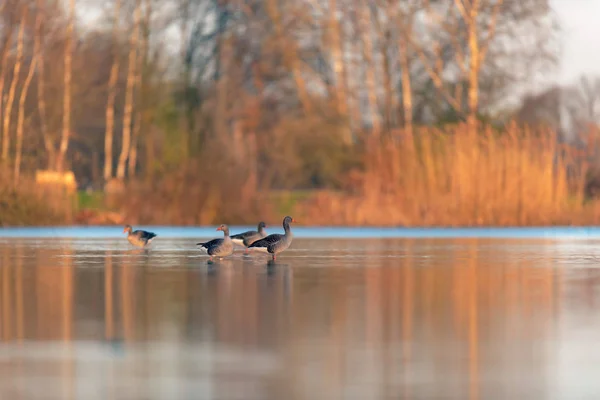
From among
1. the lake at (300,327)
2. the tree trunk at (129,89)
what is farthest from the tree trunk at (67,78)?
the lake at (300,327)

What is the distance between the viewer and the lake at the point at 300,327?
27.7ft

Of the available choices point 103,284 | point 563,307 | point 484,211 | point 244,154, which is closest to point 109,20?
point 244,154

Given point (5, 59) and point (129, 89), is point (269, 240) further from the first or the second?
point (129, 89)

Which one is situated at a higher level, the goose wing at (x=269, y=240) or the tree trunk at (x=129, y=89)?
the tree trunk at (x=129, y=89)

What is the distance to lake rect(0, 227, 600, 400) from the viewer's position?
8430mm

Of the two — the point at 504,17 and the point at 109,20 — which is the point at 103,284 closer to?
the point at 504,17

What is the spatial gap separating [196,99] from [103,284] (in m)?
33.8

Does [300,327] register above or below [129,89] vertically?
below

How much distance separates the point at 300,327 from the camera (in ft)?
37.9

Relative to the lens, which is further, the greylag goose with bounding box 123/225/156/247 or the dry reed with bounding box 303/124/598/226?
the dry reed with bounding box 303/124/598/226

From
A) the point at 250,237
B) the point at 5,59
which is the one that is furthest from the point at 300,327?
the point at 5,59

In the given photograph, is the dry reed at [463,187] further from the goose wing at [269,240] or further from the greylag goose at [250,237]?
the goose wing at [269,240]

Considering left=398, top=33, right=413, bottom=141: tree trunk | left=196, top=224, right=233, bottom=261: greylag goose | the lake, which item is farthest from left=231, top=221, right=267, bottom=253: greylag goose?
left=398, top=33, right=413, bottom=141: tree trunk

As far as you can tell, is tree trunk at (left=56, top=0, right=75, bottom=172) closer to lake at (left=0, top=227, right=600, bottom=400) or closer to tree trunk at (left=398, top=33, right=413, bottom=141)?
tree trunk at (left=398, top=33, right=413, bottom=141)
